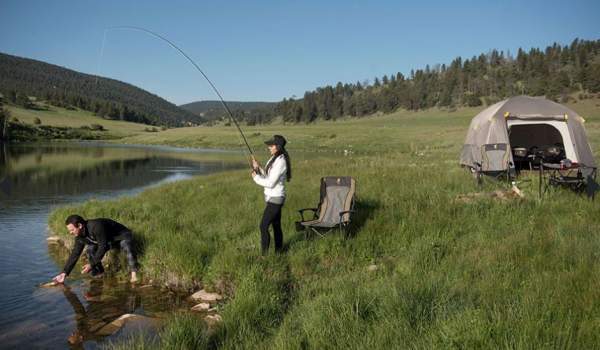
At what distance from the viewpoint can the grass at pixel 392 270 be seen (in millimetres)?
4230

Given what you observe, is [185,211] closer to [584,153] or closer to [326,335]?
[326,335]

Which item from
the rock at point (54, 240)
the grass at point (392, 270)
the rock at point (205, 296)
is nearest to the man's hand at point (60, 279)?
the grass at point (392, 270)

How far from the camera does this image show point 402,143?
54.8 meters

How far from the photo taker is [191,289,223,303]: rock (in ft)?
22.8

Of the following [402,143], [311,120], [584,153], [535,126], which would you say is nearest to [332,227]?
[584,153]

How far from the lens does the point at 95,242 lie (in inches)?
322

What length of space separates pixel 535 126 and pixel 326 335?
63.6 feet

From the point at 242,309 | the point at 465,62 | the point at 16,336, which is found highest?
the point at 465,62

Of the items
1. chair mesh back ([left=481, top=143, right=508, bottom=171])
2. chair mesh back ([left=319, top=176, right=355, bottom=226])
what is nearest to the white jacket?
chair mesh back ([left=319, top=176, right=355, bottom=226])

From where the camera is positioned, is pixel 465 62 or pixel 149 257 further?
pixel 465 62

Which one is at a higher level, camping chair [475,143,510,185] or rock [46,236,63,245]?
camping chair [475,143,510,185]

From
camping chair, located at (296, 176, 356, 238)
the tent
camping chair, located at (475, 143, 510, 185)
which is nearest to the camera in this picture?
camping chair, located at (296, 176, 356, 238)

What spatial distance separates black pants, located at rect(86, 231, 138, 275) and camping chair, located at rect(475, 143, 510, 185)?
10.7m

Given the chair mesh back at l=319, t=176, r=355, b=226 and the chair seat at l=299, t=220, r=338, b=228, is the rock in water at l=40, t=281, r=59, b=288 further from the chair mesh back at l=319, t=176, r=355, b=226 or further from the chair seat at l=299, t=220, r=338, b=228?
the chair mesh back at l=319, t=176, r=355, b=226
